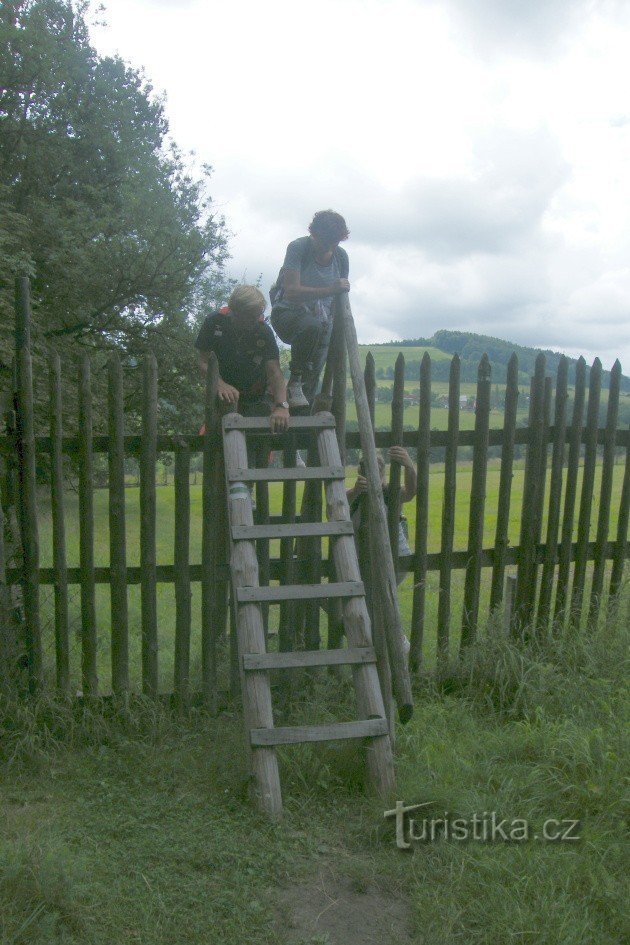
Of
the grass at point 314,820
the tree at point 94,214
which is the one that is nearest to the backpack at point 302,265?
the grass at point 314,820

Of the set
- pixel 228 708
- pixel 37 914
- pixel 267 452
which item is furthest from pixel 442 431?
pixel 37 914

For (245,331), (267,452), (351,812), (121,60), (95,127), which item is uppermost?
(121,60)

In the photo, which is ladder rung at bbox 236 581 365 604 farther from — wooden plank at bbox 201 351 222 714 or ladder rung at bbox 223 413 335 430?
ladder rung at bbox 223 413 335 430

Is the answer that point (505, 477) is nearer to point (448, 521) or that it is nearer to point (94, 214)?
point (448, 521)

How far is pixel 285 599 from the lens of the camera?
12.2ft

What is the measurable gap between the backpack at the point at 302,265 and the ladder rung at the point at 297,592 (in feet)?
6.15

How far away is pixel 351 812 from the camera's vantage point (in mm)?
3393

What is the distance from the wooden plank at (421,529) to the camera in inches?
185

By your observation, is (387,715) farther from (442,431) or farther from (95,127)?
(95,127)

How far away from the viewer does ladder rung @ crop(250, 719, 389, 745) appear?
3404 mm

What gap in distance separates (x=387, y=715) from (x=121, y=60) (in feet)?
49.8

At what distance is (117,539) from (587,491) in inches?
126

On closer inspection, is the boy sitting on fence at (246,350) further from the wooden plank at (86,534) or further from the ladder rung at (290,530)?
the ladder rung at (290,530)

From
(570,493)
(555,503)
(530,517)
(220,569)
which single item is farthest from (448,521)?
(220,569)
